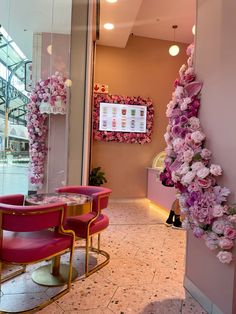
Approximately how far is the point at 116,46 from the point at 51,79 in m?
2.78

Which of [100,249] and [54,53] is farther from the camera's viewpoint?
[54,53]

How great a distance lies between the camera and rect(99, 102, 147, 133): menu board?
20.3ft

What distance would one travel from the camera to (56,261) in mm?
2682

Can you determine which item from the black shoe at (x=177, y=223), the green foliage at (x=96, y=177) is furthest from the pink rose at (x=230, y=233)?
the green foliage at (x=96, y=177)

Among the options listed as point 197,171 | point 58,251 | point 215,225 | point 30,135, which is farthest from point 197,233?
point 30,135

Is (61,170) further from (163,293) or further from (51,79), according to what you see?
(163,293)

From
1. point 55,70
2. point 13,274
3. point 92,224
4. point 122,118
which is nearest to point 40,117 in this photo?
point 55,70

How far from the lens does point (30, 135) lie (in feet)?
13.6

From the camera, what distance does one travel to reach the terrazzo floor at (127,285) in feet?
7.27

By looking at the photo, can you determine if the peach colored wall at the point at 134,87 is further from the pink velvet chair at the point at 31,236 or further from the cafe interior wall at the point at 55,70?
the pink velvet chair at the point at 31,236

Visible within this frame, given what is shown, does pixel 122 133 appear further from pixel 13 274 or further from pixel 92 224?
pixel 13 274

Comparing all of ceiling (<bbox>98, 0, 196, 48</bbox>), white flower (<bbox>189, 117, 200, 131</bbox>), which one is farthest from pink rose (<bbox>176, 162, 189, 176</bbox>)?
ceiling (<bbox>98, 0, 196, 48</bbox>)

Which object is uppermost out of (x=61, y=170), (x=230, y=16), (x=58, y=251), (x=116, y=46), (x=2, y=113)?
(x=116, y=46)

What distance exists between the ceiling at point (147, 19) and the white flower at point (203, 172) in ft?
10.9
